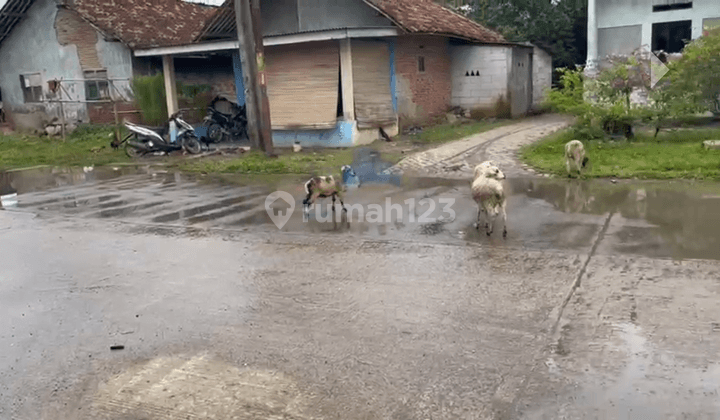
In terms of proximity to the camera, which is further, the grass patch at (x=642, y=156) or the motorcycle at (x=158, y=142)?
the motorcycle at (x=158, y=142)

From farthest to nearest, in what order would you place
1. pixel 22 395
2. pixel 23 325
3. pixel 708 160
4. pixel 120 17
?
pixel 120 17 → pixel 708 160 → pixel 23 325 → pixel 22 395

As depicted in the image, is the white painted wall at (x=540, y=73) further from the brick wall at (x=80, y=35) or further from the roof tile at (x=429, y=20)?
the brick wall at (x=80, y=35)

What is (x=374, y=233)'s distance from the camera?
27.3 ft

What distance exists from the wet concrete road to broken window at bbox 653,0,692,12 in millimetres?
11552

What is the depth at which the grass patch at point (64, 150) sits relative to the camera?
17719 mm

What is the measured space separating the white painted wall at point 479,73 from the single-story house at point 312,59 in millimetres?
32

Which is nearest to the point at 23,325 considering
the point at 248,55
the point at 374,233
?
the point at 374,233

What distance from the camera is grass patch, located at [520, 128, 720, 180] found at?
10695 millimetres

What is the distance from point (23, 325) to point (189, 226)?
3.69m

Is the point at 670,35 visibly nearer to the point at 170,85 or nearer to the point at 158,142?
the point at 170,85

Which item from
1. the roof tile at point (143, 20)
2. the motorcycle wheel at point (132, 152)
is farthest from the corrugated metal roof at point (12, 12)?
the motorcycle wheel at point (132, 152)

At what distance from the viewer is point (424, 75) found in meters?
18.7

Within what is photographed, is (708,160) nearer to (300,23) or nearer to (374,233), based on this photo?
(374,233)

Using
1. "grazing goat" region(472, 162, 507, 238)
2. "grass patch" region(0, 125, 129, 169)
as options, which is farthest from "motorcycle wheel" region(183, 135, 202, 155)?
"grazing goat" region(472, 162, 507, 238)
